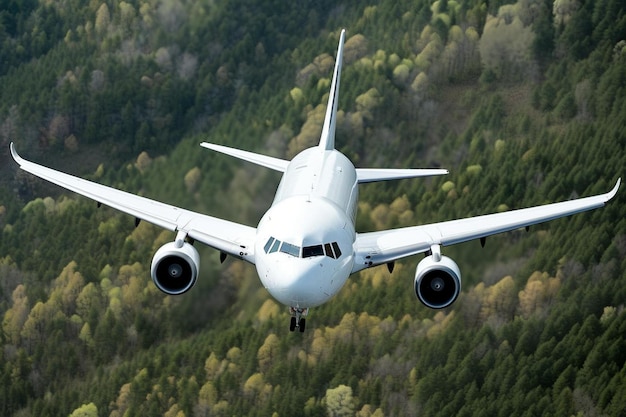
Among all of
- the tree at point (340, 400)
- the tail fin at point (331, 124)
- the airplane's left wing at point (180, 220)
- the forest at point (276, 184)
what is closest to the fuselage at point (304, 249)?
the airplane's left wing at point (180, 220)

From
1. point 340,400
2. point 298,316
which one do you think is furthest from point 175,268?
point 340,400

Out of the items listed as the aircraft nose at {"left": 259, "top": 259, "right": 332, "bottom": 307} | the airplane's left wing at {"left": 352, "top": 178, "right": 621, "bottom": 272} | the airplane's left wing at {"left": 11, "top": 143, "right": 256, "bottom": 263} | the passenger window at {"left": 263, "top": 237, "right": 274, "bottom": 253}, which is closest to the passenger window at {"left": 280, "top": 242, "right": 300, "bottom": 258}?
the aircraft nose at {"left": 259, "top": 259, "right": 332, "bottom": 307}

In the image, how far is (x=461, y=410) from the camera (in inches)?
4843

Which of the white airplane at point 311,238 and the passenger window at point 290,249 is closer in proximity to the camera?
the passenger window at point 290,249

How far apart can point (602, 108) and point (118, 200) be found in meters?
82.7

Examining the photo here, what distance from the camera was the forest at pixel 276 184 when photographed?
124438mm

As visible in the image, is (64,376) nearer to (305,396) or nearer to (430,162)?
(305,396)

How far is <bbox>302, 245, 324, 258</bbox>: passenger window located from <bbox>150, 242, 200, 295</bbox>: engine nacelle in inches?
310

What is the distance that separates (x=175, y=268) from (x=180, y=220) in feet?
12.8

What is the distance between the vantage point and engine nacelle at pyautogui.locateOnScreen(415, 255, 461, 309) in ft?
234

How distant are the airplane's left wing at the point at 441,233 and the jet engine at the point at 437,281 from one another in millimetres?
1649

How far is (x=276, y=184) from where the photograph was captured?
121312 mm

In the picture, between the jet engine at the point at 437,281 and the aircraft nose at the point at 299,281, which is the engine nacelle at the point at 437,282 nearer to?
the jet engine at the point at 437,281

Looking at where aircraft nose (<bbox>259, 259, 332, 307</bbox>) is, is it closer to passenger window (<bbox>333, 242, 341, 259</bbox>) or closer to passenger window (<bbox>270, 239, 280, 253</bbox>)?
passenger window (<bbox>270, 239, 280, 253</bbox>)
